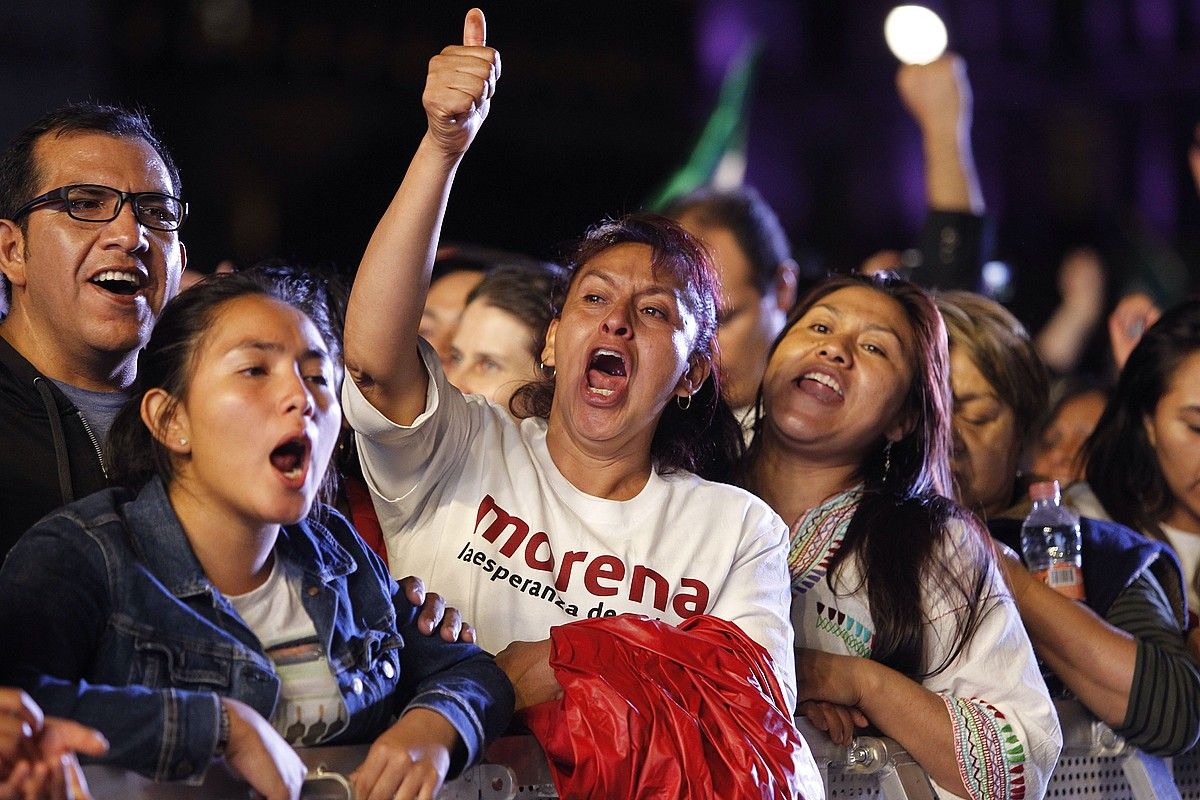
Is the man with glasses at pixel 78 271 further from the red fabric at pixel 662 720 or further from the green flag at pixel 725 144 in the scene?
the green flag at pixel 725 144

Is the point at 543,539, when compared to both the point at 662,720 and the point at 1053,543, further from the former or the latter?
the point at 1053,543

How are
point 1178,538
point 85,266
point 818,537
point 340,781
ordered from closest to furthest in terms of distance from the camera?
point 340,781 → point 85,266 → point 818,537 → point 1178,538

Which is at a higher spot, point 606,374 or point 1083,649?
point 606,374

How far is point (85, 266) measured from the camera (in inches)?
91.0

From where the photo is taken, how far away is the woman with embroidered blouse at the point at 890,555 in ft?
7.63

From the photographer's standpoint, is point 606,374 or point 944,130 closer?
point 606,374

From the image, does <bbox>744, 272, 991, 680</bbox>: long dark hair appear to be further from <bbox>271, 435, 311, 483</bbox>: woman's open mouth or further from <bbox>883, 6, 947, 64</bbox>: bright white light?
<bbox>883, 6, 947, 64</bbox>: bright white light

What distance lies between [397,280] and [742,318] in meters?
1.70

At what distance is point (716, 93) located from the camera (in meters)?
9.08

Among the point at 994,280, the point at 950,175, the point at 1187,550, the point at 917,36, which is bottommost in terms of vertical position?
the point at 1187,550

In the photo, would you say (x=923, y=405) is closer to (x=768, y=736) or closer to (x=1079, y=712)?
(x=1079, y=712)

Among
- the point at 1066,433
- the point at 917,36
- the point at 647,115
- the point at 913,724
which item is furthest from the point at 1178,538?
the point at 647,115

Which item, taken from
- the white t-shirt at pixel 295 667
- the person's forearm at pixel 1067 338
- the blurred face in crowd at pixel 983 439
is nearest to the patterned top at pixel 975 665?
the blurred face in crowd at pixel 983 439

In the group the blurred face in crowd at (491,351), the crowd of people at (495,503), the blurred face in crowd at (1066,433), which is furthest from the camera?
the blurred face in crowd at (1066,433)
